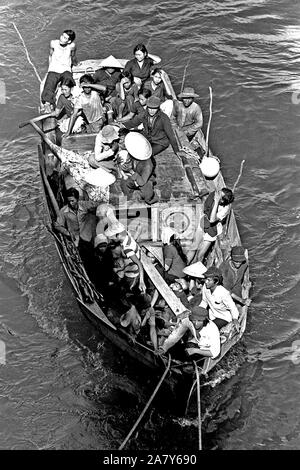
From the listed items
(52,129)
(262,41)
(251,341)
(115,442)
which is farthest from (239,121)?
(115,442)

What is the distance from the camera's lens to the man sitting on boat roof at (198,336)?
29.5ft

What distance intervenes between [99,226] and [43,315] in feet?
8.95

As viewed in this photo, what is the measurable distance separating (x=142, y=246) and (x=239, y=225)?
381 centimetres

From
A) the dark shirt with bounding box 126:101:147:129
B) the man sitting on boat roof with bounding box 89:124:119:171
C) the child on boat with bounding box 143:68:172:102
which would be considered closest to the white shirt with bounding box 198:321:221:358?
the man sitting on boat roof with bounding box 89:124:119:171

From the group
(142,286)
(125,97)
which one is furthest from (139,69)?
(142,286)

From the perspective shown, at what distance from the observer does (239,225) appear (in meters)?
14.0

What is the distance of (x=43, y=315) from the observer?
40.6 ft

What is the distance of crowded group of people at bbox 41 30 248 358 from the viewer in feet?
31.3

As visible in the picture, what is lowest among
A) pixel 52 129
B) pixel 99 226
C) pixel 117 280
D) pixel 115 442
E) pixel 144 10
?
pixel 115 442

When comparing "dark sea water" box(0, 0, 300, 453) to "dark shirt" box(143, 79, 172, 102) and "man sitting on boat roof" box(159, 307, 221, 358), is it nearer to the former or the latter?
"man sitting on boat roof" box(159, 307, 221, 358)

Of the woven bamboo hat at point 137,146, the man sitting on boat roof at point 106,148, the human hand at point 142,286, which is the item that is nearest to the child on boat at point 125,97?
the man sitting on boat roof at point 106,148

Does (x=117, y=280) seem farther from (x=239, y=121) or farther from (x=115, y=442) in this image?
(x=239, y=121)

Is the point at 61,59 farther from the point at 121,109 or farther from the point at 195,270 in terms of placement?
the point at 195,270

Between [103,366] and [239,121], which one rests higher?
[239,121]
